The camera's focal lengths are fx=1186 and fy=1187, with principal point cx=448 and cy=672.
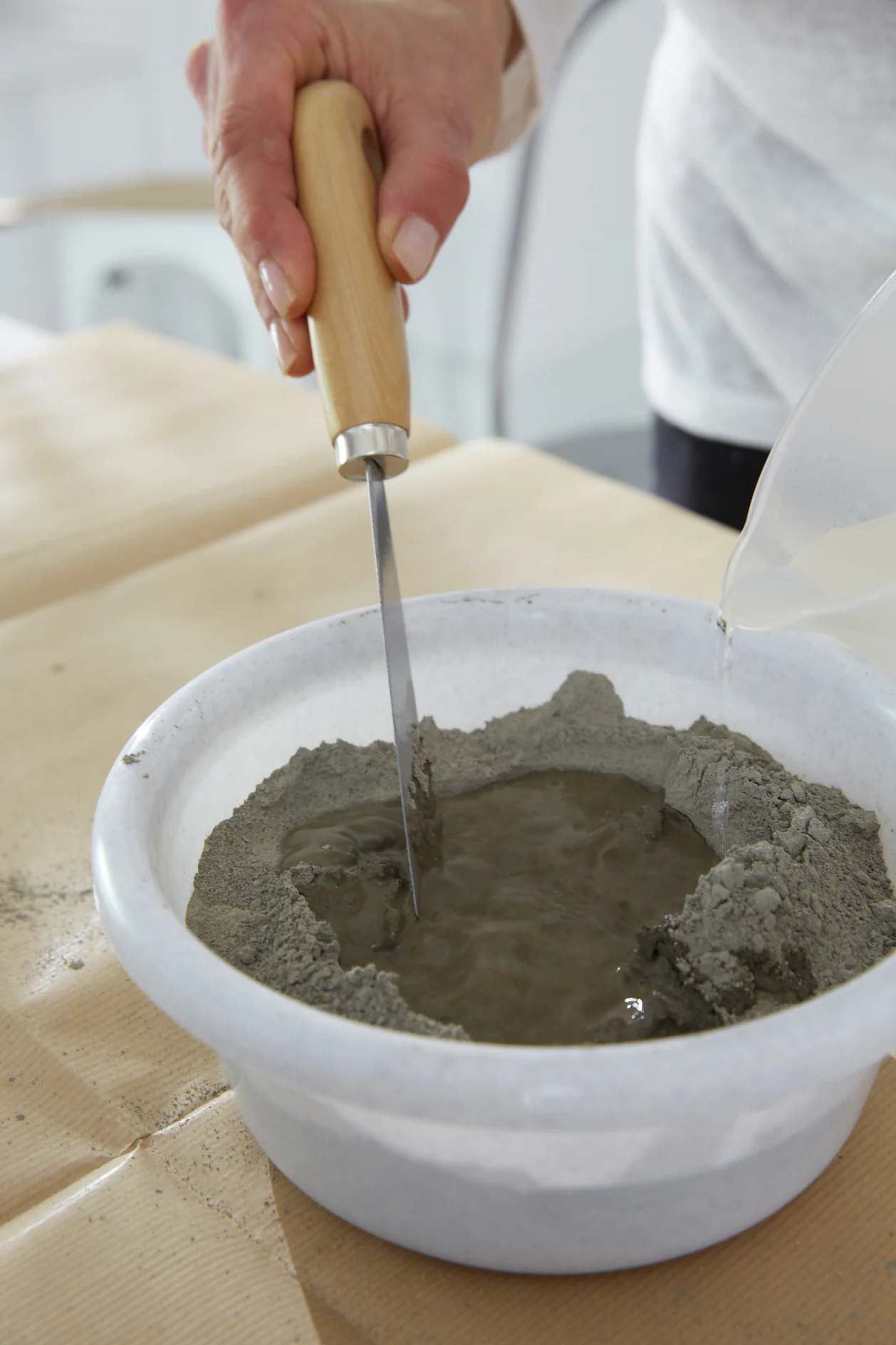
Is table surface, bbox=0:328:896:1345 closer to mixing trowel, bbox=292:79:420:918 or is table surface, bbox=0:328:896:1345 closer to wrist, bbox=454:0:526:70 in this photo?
mixing trowel, bbox=292:79:420:918

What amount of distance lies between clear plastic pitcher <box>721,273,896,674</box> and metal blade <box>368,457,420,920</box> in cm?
15

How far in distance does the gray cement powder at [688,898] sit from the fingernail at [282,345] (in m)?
0.21

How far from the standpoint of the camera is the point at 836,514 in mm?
499

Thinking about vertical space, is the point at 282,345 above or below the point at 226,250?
above

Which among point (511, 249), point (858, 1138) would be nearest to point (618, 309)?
point (511, 249)

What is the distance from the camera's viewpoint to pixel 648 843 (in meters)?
0.50

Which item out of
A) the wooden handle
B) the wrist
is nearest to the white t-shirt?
the wrist

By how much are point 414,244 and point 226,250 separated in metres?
2.38

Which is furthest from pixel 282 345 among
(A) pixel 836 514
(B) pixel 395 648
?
(A) pixel 836 514

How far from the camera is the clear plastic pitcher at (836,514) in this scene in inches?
18.4

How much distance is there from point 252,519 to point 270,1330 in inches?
27.4

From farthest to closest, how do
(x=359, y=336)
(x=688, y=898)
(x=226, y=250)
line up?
(x=226, y=250) < (x=359, y=336) < (x=688, y=898)

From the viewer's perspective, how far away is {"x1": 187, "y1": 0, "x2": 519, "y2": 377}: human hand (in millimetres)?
572

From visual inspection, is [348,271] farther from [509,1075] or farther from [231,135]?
[509,1075]
